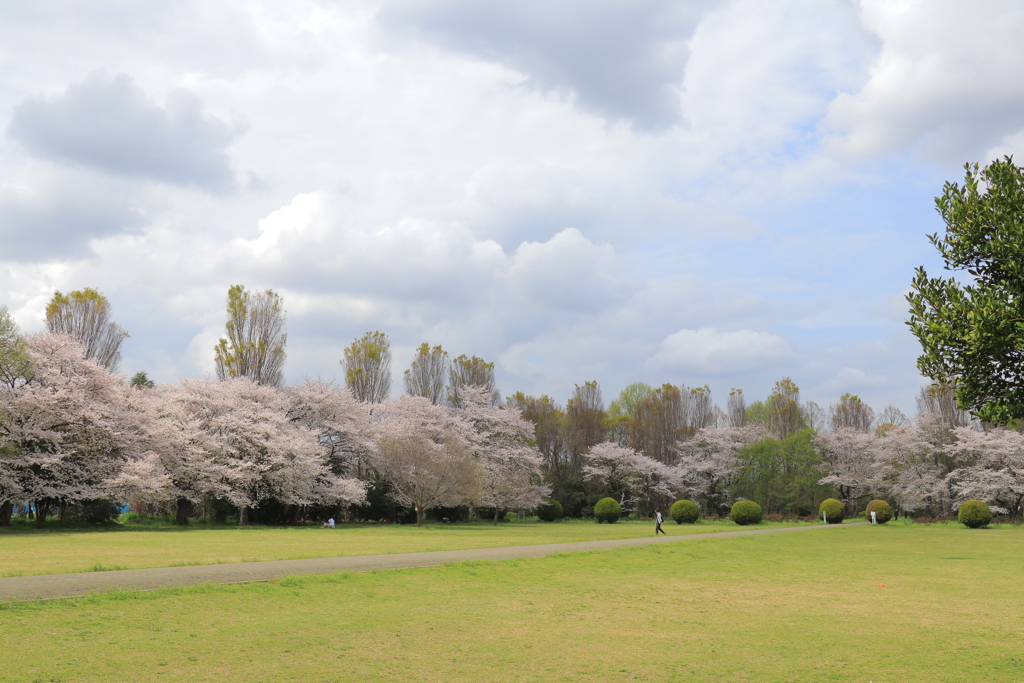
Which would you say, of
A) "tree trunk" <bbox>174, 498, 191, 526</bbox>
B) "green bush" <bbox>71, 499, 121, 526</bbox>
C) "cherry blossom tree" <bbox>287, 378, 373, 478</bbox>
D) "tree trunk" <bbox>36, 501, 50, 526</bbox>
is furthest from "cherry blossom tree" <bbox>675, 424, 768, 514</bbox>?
"tree trunk" <bbox>36, 501, 50, 526</bbox>

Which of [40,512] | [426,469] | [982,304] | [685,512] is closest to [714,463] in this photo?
[685,512]

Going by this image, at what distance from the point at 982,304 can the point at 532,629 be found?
6.81 meters

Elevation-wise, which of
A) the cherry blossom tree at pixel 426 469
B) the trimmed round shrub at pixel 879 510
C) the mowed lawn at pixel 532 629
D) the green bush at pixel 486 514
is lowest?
the green bush at pixel 486 514

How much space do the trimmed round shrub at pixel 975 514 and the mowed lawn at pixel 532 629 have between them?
1138 inches

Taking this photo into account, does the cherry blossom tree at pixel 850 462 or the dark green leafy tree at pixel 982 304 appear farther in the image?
the cherry blossom tree at pixel 850 462

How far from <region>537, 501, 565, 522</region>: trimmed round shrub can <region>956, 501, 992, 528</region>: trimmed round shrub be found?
85.1ft

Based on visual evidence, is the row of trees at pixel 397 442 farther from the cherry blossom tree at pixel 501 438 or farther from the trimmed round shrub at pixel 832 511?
the trimmed round shrub at pixel 832 511

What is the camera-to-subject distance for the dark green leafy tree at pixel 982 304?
681cm

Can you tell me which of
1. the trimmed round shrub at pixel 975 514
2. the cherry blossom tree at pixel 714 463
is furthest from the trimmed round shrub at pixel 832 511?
the cherry blossom tree at pixel 714 463

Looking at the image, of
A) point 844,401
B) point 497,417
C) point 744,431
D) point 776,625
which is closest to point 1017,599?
point 776,625

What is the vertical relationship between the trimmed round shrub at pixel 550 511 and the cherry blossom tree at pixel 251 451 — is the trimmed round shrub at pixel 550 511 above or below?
below

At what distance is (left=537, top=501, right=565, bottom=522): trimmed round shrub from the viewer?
53906 millimetres

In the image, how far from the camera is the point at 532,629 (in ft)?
32.7

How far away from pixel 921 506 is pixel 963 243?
5262 centimetres
